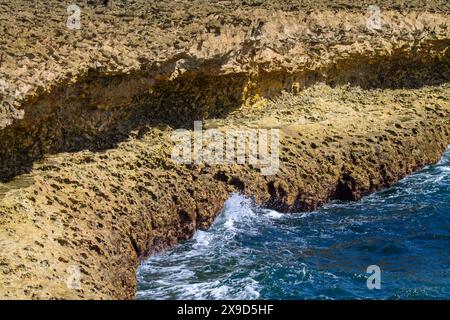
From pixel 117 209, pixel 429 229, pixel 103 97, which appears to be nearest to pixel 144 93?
pixel 103 97

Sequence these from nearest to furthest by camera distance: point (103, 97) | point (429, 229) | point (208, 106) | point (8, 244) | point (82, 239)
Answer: point (8, 244)
point (82, 239)
point (103, 97)
point (429, 229)
point (208, 106)

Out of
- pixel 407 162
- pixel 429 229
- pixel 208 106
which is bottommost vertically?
pixel 429 229

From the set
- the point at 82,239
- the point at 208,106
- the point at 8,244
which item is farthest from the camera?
the point at 208,106

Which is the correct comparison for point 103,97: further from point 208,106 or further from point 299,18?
point 299,18

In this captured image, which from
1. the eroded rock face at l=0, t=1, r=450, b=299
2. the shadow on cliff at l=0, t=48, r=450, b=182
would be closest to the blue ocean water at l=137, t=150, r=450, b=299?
the eroded rock face at l=0, t=1, r=450, b=299

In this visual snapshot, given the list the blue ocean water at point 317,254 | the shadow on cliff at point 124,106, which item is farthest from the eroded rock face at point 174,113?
the blue ocean water at point 317,254

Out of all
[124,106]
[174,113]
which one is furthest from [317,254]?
[124,106]
